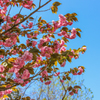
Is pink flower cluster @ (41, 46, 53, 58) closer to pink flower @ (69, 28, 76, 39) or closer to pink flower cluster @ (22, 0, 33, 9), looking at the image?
pink flower @ (69, 28, 76, 39)

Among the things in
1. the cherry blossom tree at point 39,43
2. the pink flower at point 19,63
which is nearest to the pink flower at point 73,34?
the cherry blossom tree at point 39,43

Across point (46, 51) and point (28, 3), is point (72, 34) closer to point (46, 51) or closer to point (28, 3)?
point (46, 51)

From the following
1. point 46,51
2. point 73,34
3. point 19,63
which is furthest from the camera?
point 73,34

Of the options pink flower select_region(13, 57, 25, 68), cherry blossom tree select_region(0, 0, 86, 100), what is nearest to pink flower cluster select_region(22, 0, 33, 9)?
cherry blossom tree select_region(0, 0, 86, 100)

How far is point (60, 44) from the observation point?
239 centimetres

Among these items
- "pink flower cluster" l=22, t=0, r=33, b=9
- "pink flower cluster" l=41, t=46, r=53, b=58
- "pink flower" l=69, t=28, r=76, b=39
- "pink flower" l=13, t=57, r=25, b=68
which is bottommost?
"pink flower" l=13, t=57, r=25, b=68

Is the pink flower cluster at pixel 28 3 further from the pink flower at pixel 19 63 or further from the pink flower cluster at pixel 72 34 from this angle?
the pink flower at pixel 19 63

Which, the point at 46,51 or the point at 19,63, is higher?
A: the point at 46,51

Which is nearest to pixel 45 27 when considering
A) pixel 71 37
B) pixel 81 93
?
pixel 71 37

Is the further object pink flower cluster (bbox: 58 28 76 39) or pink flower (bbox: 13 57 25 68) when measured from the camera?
pink flower cluster (bbox: 58 28 76 39)

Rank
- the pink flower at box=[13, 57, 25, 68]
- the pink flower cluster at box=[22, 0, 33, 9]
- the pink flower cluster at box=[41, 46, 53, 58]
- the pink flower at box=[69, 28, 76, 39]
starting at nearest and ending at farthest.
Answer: the pink flower at box=[13, 57, 25, 68]
the pink flower cluster at box=[41, 46, 53, 58]
the pink flower cluster at box=[22, 0, 33, 9]
the pink flower at box=[69, 28, 76, 39]

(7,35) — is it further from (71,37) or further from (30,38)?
(71,37)

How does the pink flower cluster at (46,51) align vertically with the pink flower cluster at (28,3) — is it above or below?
below

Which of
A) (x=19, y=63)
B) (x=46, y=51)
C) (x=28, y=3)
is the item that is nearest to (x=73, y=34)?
(x=46, y=51)
